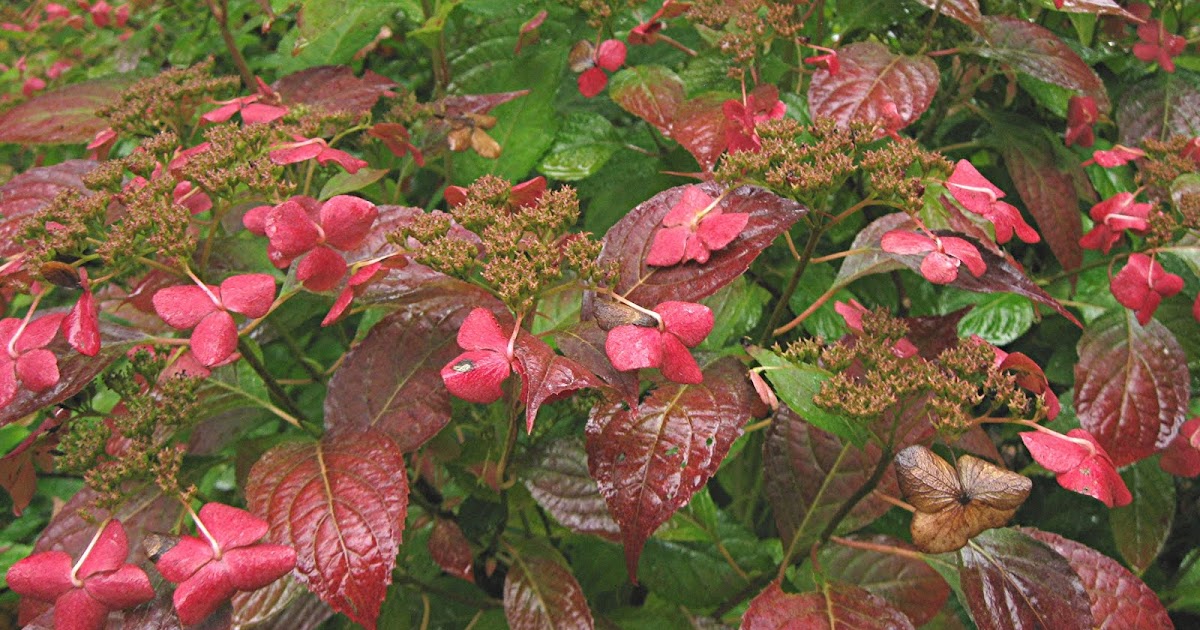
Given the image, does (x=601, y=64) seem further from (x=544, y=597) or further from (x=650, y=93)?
(x=544, y=597)

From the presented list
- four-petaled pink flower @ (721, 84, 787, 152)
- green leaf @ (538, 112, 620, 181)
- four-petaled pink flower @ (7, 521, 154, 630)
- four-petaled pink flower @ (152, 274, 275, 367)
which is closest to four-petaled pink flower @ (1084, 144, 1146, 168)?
four-petaled pink flower @ (721, 84, 787, 152)

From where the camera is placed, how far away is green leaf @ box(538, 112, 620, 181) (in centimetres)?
130

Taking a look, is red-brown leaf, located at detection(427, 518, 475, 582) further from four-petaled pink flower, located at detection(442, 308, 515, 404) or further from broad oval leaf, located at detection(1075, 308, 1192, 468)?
broad oval leaf, located at detection(1075, 308, 1192, 468)

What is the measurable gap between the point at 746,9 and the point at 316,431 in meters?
0.80

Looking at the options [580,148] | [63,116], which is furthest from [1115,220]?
[63,116]

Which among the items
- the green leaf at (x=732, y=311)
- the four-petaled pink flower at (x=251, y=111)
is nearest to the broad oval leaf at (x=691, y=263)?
the green leaf at (x=732, y=311)

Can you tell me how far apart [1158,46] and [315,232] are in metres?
→ 1.31

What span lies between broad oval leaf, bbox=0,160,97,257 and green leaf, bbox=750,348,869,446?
858 millimetres

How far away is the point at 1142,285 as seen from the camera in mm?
1047

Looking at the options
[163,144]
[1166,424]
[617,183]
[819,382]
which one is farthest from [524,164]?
[1166,424]

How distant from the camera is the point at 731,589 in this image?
111cm

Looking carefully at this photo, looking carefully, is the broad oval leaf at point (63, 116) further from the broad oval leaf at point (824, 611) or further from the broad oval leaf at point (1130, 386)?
the broad oval leaf at point (1130, 386)

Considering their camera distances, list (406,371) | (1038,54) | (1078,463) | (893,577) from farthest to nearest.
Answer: (1038,54), (893,577), (406,371), (1078,463)

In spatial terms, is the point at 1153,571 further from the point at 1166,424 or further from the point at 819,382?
the point at 819,382
